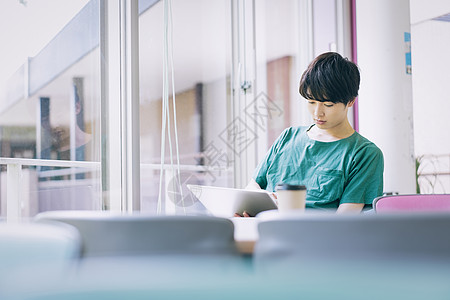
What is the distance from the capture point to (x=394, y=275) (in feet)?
2.05

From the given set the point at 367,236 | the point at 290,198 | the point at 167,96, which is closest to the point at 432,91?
the point at 167,96

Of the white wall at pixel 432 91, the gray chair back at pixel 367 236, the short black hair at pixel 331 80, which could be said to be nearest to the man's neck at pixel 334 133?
the short black hair at pixel 331 80

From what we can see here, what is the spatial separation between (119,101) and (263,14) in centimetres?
136

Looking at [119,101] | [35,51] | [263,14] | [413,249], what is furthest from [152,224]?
[263,14]

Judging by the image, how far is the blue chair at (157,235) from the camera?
0.68m

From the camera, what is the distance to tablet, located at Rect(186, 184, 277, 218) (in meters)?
1.50

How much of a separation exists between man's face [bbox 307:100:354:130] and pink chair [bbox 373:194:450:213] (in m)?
0.51

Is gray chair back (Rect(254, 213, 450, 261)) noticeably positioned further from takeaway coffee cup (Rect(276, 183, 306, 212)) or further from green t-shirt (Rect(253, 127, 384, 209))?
green t-shirt (Rect(253, 127, 384, 209))

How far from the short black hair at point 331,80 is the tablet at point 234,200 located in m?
0.65

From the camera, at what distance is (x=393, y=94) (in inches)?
131

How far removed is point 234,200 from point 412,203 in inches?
23.9

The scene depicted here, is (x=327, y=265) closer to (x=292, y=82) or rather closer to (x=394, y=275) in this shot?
(x=394, y=275)

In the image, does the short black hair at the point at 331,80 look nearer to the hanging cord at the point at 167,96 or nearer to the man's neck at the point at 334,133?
the man's neck at the point at 334,133

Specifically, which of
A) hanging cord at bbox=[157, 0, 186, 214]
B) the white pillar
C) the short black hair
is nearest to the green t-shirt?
the short black hair
